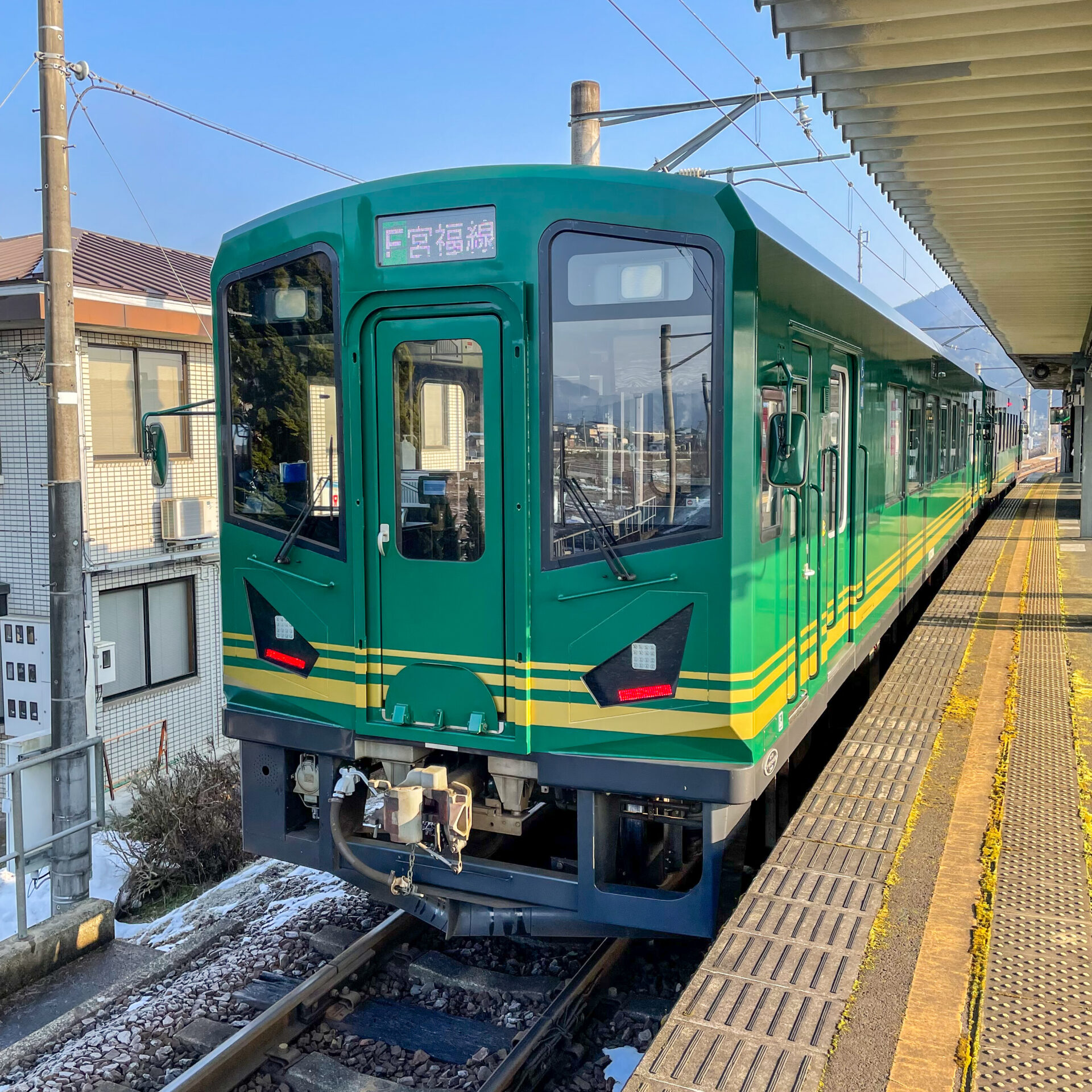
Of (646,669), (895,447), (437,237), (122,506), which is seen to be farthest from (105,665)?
(646,669)

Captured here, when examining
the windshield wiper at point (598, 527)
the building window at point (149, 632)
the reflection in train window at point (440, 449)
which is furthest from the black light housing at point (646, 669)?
the building window at point (149, 632)

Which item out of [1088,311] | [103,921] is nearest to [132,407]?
[103,921]

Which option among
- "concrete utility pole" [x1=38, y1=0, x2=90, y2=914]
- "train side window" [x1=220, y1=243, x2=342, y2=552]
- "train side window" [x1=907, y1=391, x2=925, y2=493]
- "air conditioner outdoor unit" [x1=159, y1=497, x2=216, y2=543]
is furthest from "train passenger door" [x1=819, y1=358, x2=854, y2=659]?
"air conditioner outdoor unit" [x1=159, y1=497, x2=216, y2=543]

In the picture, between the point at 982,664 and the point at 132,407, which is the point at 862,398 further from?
the point at 132,407

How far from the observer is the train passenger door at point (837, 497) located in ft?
18.0

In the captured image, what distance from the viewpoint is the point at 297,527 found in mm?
4605

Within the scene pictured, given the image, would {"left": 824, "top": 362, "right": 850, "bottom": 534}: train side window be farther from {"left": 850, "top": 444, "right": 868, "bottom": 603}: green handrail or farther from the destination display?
the destination display

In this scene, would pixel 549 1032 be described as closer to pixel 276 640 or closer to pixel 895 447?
pixel 276 640

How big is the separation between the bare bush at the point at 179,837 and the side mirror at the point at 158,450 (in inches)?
126

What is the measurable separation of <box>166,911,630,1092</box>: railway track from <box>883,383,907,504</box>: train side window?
396 cm

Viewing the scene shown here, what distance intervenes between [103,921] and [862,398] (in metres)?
5.13

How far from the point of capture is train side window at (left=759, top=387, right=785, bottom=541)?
161 inches

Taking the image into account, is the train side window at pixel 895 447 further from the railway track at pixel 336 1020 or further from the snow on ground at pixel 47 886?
the snow on ground at pixel 47 886

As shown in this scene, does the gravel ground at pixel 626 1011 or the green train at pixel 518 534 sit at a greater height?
the green train at pixel 518 534
